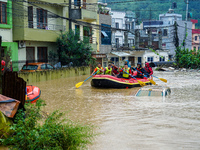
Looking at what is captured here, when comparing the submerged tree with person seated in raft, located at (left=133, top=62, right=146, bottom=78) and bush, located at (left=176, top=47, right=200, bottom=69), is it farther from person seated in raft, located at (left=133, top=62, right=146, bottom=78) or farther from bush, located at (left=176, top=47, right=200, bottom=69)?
bush, located at (left=176, top=47, right=200, bottom=69)

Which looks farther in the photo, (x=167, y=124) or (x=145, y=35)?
(x=145, y=35)

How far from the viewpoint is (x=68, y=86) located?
21547mm

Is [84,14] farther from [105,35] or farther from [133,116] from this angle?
[133,116]

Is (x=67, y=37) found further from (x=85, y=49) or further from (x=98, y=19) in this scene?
(x=98, y=19)

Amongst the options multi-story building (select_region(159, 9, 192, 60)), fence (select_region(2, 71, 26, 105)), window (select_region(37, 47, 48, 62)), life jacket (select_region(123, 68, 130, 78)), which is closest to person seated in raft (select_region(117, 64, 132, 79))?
life jacket (select_region(123, 68, 130, 78))

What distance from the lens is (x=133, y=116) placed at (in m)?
11.8

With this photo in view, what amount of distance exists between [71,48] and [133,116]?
16.9 meters

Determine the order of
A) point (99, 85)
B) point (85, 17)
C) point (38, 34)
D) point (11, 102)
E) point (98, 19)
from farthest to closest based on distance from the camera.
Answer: point (98, 19) < point (85, 17) < point (38, 34) < point (99, 85) < point (11, 102)

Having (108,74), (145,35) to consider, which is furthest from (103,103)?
(145,35)

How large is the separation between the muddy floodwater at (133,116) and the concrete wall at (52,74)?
282 centimetres

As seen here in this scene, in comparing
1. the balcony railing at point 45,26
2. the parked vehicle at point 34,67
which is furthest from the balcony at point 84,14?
the parked vehicle at point 34,67

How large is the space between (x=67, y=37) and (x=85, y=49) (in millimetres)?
1899

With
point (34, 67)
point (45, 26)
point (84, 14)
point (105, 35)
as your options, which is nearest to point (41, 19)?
point (45, 26)

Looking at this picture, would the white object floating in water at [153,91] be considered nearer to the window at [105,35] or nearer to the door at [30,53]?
the door at [30,53]
